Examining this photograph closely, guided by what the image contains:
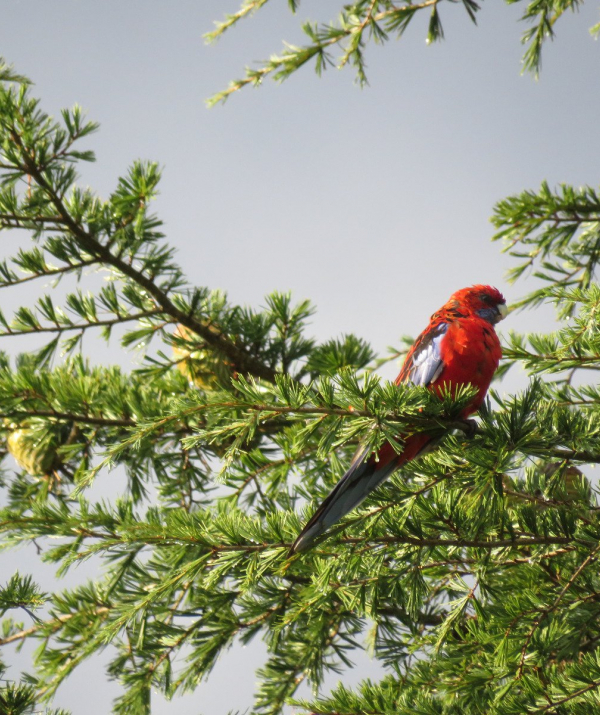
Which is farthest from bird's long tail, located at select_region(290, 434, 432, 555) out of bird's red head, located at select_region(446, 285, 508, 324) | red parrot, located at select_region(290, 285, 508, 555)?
bird's red head, located at select_region(446, 285, 508, 324)

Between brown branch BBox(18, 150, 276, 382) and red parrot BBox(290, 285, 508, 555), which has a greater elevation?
brown branch BBox(18, 150, 276, 382)

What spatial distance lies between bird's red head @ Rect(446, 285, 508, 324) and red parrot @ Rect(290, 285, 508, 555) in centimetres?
17

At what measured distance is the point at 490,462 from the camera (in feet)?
4.34

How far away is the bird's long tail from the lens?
1371 millimetres

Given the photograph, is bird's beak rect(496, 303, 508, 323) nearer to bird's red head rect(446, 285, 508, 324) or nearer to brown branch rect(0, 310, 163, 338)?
bird's red head rect(446, 285, 508, 324)

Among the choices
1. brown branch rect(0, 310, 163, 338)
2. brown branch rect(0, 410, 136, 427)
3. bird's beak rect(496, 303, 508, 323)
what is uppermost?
bird's beak rect(496, 303, 508, 323)

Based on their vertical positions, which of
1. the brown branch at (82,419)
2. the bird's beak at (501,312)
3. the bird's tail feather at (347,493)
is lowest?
the bird's tail feather at (347,493)

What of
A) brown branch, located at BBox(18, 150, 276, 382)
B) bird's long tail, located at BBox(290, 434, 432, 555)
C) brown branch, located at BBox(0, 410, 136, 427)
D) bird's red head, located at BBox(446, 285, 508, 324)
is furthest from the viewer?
bird's red head, located at BBox(446, 285, 508, 324)

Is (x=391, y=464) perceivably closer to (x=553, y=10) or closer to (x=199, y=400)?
(x=199, y=400)

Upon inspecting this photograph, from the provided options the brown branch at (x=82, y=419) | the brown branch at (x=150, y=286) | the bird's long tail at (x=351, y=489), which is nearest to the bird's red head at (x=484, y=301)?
the brown branch at (x=150, y=286)

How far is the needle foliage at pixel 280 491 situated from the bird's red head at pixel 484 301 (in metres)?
0.21

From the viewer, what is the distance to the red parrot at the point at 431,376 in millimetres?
1407

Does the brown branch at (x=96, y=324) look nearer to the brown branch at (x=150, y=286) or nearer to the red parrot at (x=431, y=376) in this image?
the brown branch at (x=150, y=286)

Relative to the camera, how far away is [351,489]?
4.81ft
